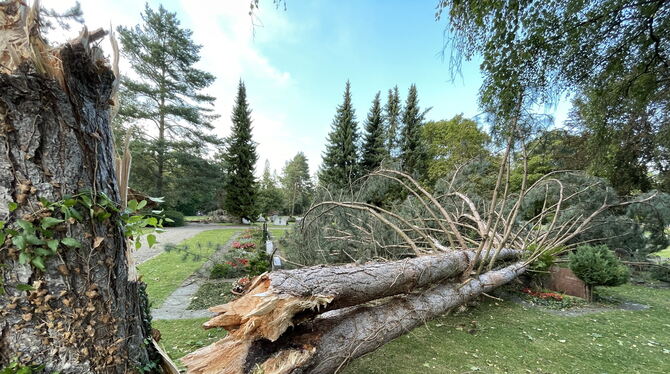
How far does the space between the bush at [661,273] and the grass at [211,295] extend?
10.9 metres

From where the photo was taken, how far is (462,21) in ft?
9.00

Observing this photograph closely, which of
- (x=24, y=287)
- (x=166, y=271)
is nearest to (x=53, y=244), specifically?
(x=24, y=287)

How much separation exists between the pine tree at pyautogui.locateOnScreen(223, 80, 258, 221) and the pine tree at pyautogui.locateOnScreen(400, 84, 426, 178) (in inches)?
472

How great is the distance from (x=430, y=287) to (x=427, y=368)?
0.76 m

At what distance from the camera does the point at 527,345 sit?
9.61ft

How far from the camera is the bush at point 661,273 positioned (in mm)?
6730

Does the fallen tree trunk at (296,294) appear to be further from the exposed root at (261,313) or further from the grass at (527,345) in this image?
the grass at (527,345)

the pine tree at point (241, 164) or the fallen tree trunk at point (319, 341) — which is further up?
the pine tree at point (241, 164)

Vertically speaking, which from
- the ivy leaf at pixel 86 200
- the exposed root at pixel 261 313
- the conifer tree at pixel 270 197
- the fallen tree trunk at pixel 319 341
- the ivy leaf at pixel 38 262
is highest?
the conifer tree at pixel 270 197

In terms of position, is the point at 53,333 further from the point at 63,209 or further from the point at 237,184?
the point at 237,184

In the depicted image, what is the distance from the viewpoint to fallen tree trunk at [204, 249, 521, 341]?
1.38 meters

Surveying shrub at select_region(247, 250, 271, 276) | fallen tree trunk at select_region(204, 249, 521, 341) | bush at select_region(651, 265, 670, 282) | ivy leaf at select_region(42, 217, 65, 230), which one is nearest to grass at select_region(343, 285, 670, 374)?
fallen tree trunk at select_region(204, 249, 521, 341)

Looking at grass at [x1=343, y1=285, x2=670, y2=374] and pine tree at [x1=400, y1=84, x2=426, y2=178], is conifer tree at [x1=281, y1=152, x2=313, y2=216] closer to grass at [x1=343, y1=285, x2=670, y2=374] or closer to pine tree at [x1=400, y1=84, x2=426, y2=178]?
pine tree at [x1=400, y1=84, x2=426, y2=178]

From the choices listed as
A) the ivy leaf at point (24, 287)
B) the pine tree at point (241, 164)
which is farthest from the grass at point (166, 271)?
the pine tree at point (241, 164)
